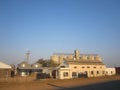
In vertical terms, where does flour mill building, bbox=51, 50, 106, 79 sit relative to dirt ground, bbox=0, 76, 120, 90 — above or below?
above

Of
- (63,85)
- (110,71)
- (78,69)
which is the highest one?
(78,69)

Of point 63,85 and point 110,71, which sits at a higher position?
point 110,71

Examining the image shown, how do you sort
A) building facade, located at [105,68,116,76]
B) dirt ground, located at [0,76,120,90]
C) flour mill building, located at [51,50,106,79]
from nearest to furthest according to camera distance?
dirt ground, located at [0,76,120,90]
flour mill building, located at [51,50,106,79]
building facade, located at [105,68,116,76]

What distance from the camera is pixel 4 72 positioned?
4966cm

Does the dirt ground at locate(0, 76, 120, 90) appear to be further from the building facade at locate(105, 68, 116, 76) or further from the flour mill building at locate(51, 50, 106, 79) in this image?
the building facade at locate(105, 68, 116, 76)

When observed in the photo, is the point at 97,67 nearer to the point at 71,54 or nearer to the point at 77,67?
the point at 77,67

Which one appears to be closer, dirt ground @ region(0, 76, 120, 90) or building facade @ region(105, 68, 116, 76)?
dirt ground @ region(0, 76, 120, 90)

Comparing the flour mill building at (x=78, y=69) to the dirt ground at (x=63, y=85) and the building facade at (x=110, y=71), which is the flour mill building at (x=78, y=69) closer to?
the building facade at (x=110, y=71)

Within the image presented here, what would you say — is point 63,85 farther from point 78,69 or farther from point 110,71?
point 110,71

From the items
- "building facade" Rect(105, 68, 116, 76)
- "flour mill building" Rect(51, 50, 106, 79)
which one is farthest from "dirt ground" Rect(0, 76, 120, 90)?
"building facade" Rect(105, 68, 116, 76)

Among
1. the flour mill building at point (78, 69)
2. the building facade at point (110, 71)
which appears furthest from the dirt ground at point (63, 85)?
the building facade at point (110, 71)

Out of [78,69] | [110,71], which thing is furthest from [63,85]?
[110,71]

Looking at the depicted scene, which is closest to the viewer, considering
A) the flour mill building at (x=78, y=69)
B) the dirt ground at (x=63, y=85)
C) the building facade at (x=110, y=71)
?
the dirt ground at (x=63, y=85)

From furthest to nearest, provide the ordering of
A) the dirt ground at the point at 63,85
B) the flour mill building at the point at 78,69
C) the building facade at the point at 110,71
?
1. the building facade at the point at 110,71
2. the flour mill building at the point at 78,69
3. the dirt ground at the point at 63,85
